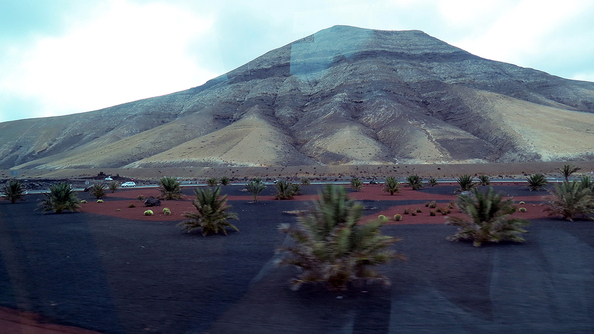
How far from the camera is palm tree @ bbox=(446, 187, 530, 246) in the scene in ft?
36.7

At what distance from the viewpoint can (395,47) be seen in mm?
145750

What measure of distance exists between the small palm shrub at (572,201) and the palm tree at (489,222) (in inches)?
196

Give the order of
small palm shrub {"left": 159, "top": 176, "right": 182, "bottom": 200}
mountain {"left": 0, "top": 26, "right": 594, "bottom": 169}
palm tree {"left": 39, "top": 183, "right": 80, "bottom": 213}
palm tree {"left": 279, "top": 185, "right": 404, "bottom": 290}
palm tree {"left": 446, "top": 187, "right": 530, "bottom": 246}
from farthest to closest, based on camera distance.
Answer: mountain {"left": 0, "top": 26, "right": 594, "bottom": 169}
small palm shrub {"left": 159, "top": 176, "right": 182, "bottom": 200}
palm tree {"left": 39, "top": 183, "right": 80, "bottom": 213}
palm tree {"left": 446, "top": 187, "right": 530, "bottom": 246}
palm tree {"left": 279, "top": 185, "right": 404, "bottom": 290}

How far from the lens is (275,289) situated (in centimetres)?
743

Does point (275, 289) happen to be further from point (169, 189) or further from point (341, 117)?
point (341, 117)

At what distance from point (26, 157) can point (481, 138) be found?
13584cm

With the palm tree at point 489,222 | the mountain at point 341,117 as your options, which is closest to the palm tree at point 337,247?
the palm tree at point 489,222

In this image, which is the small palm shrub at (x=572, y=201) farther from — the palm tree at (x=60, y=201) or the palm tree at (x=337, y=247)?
the palm tree at (x=60, y=201)

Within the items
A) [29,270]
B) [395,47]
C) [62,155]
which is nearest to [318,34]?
[395,47]

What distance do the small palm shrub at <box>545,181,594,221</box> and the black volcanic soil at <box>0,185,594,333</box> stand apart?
2845 mm

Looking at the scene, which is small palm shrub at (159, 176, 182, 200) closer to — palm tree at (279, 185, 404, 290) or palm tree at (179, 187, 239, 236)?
palm tree at (179, 187, 239, 236)

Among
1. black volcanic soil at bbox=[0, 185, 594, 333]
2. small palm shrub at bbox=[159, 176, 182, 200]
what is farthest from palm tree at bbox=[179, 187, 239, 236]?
small palm shrub at bbox=[159, 176, 182, 200]

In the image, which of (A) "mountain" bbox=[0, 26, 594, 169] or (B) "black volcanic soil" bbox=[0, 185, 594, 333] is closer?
(B) "black volcanic soil" bbox=[0, 185, 594, 333]

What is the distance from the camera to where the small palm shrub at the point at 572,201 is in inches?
592
